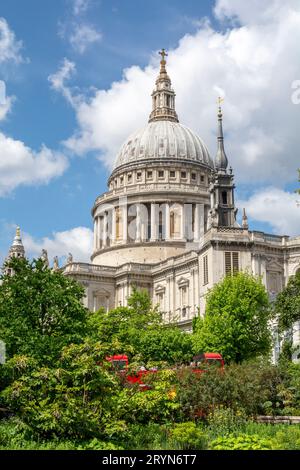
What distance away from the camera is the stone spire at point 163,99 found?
12960 centimetres

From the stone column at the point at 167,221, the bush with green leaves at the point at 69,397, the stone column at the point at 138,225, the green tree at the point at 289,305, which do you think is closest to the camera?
the bush with green leaves at the point at 69,397

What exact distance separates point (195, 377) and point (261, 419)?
3546 millimetres

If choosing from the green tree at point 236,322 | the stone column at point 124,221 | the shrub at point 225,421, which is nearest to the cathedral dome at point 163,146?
the stone column at point 124,221

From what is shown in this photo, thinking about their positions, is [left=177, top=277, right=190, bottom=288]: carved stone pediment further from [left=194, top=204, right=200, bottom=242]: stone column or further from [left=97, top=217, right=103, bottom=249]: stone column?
[left=97, top=217, right=103, bottom=249]: stone column

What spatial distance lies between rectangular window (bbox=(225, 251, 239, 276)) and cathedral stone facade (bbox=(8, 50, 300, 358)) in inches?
4.2

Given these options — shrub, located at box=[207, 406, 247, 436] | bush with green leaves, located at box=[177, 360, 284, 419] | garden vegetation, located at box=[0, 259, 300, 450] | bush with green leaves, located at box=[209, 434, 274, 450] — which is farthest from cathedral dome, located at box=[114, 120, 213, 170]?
bush with green leaves, located at box=[209, 434, 274, 450]

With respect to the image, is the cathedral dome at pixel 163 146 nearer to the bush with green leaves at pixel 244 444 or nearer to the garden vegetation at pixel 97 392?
the garden vegetation at pixel 97 392

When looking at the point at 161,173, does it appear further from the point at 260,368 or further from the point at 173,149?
the point at 260,368

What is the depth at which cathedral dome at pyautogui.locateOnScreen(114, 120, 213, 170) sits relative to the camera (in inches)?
4665

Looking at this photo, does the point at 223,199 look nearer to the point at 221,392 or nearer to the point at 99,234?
the point at 99,234

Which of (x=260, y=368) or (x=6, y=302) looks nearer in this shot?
(x=6, y=302)

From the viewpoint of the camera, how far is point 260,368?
1531 inches

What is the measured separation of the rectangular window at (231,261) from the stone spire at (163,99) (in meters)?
57.7
